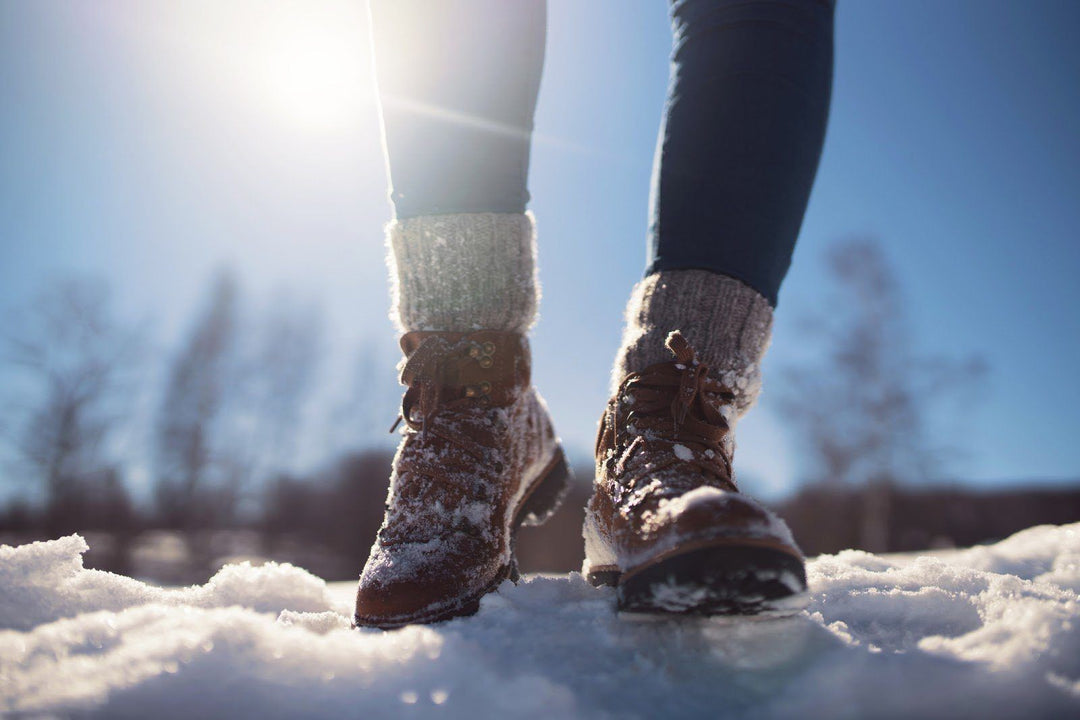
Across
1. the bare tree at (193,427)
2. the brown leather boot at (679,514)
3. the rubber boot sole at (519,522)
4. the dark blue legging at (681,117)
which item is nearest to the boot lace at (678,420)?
the brown leather boot at (679,514)

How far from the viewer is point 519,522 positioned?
1.31 metres

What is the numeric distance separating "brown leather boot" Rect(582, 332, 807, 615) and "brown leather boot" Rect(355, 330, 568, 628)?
0.19 metres

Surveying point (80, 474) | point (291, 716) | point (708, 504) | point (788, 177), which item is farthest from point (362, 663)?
point (80, 474)

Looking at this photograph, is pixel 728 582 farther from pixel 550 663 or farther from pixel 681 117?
pixel 681 117

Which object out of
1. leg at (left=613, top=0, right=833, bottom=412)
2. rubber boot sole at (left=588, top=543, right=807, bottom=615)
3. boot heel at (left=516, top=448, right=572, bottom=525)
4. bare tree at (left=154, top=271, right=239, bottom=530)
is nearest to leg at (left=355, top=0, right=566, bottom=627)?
boot heel at (left=516, top=448, right=572, bottom=525)

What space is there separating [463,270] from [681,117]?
1.63 feet

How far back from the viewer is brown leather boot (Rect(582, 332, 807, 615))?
0.68 metres

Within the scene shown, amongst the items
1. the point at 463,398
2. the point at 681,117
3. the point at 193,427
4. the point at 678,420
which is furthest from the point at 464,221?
the point at 193,427

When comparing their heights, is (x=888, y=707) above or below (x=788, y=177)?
below

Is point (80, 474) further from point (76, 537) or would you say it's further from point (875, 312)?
point (875, 312)

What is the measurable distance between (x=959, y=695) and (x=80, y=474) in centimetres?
1672

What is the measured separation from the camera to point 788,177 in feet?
3.51

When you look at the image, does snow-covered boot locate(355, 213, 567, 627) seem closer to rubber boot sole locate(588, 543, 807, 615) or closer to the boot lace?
the boot lace

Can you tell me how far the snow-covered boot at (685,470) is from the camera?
687 millimetres
